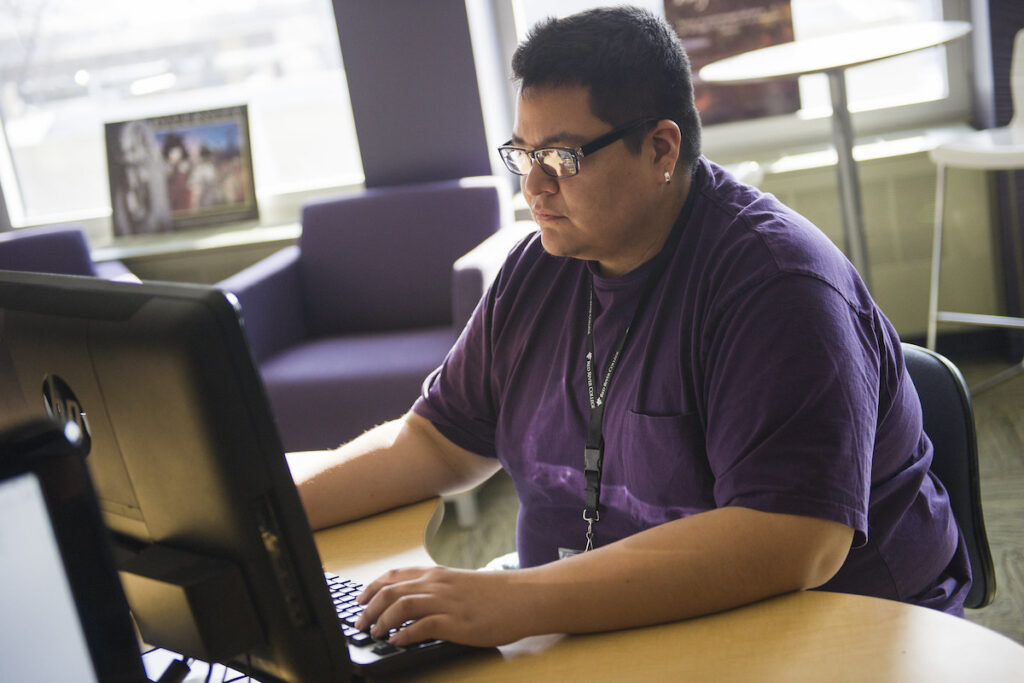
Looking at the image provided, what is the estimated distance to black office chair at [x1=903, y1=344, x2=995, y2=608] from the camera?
4.34ft

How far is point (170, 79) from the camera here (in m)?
4.30

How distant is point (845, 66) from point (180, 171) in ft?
8.72

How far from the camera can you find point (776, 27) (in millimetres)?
3787

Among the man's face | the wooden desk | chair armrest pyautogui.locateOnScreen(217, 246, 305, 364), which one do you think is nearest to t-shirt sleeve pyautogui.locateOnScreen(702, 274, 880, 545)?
the wooden desk

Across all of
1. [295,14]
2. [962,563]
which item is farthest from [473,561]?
[295,14]

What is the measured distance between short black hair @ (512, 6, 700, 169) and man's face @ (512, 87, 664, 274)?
18mm

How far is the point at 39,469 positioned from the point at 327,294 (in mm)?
2954

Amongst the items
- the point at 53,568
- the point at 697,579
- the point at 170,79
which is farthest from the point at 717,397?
the point at 170,79

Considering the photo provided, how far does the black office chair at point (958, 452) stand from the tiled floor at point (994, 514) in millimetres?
867

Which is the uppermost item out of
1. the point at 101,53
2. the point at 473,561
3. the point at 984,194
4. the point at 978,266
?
the point at 101,53

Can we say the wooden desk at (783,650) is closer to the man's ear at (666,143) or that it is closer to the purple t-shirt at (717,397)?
the purple t-shirt at (717,397)

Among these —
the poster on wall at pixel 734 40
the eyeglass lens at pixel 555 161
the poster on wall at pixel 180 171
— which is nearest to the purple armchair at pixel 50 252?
the poster on wall at pixel 180 171

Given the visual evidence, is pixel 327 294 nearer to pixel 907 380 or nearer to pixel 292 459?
pixel 292 459

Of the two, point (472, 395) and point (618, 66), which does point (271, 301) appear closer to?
point (472, 395)
